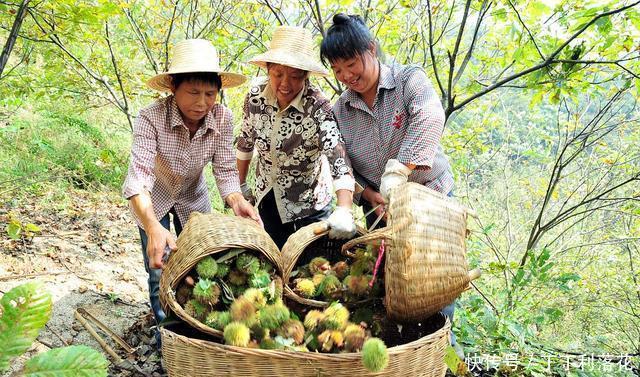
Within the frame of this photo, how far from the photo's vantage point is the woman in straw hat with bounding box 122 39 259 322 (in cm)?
209

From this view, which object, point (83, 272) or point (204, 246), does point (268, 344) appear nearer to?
point (204, 246)

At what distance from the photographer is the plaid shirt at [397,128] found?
6.71ft

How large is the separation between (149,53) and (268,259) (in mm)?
3151

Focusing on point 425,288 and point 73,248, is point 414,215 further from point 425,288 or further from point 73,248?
point 73,248

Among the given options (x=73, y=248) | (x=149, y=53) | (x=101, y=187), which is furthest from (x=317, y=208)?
(x=101, y=187)

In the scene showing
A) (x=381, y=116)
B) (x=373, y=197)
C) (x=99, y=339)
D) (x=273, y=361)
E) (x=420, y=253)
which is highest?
(x=381, y=116)

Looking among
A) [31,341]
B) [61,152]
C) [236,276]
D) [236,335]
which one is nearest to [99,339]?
[236,276]

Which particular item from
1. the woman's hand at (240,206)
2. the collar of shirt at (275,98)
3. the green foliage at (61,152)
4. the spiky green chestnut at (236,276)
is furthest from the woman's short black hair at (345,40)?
the green foliage at (61,152)

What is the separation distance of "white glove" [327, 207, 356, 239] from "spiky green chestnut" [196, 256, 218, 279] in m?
0.50

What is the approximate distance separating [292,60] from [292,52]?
0.25ft

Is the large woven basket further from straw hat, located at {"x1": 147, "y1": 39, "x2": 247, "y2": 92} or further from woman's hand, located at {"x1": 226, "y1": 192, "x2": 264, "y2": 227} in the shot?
straw hat, located at {"x1": 147, "y1": 39, "x2": 247, "y2": 92}

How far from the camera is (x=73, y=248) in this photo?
148 inches

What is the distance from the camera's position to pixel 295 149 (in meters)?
2.49

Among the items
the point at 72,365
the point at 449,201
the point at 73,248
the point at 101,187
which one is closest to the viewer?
the point at 72,365
